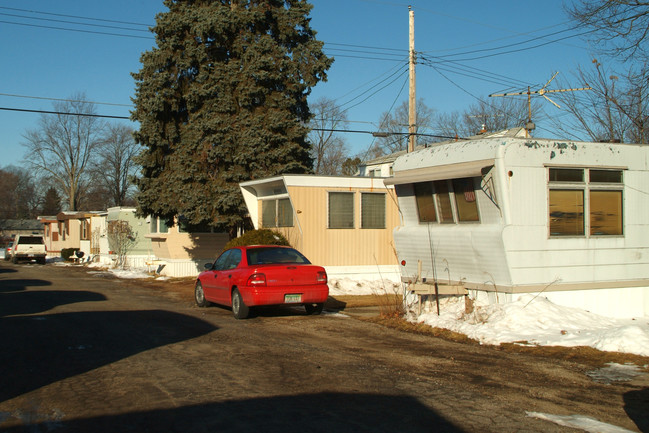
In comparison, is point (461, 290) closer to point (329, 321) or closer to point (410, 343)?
point (410, 343)

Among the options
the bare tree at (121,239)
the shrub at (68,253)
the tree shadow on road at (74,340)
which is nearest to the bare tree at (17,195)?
the shrub at (68,253)

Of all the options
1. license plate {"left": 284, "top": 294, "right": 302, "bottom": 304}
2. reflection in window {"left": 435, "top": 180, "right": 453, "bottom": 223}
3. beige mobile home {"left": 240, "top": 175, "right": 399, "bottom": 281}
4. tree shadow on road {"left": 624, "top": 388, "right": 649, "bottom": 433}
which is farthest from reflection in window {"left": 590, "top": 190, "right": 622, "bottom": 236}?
beige mobile home {"left": 240, "top": 175, "right": 399, "bottom": 281}

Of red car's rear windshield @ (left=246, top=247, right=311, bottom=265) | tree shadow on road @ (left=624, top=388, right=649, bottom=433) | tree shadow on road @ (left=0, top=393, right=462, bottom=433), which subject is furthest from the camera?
red car's rear windshield @ (left=246, top=247, right=311, bottom=265)

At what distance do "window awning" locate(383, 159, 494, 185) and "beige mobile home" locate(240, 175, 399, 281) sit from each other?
19.8 ft

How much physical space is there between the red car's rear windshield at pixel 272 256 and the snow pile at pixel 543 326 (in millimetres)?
3331

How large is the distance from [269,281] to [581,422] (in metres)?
7.37

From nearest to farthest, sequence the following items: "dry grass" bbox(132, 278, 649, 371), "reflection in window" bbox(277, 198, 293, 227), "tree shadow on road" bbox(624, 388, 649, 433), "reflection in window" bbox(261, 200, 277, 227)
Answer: "tree shadow on road" bbox(624, 388, 649, 433), "dry grass" bbox(132, 278, 649, 371), "reflection in window" bbox(277, 198, 293, 227), "reflection in window" bbox(261, 200, 277, 227)

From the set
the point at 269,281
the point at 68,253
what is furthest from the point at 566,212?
the point at 68,253

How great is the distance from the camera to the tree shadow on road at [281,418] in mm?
5258

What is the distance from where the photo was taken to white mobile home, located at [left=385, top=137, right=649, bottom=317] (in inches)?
406

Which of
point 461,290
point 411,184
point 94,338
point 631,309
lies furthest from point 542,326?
point 94,338

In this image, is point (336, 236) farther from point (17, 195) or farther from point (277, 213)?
point (17, 195)

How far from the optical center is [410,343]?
962cm

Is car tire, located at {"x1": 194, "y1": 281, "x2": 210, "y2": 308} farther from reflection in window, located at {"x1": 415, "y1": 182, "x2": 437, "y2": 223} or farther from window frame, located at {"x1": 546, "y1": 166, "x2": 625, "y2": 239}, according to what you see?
window frame, located at {"x1": 546, "y1": 166, "x2": 625, "y2": 239}
